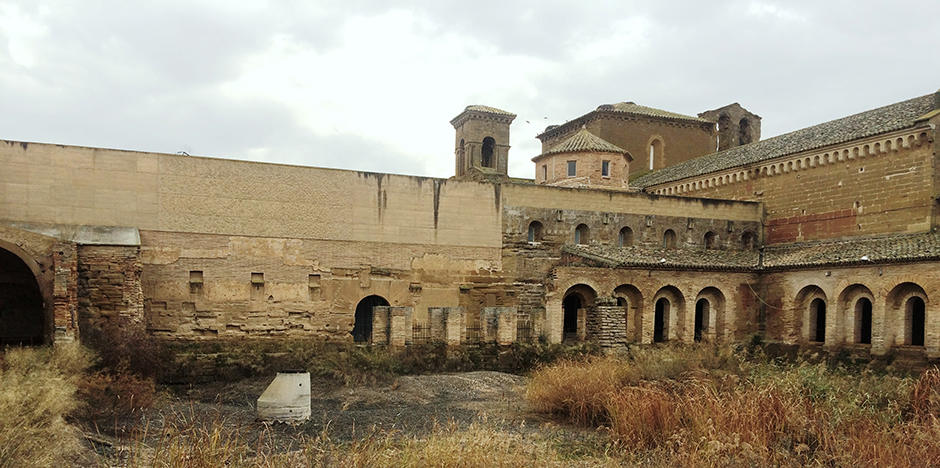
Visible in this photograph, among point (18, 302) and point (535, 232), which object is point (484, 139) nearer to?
point (535, 232)

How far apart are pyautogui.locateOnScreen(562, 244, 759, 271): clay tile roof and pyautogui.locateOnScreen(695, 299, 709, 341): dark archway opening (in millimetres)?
1523

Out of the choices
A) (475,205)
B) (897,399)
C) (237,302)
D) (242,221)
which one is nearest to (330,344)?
(237,302)

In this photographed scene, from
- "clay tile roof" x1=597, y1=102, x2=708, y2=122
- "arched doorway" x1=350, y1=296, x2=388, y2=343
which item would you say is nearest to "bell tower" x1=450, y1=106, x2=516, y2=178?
"clay tile roof" x1=597, y1=102, x2=708, y2=122

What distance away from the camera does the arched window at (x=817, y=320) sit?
67.9ft

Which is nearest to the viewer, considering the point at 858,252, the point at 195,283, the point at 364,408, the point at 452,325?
the point at 364,408

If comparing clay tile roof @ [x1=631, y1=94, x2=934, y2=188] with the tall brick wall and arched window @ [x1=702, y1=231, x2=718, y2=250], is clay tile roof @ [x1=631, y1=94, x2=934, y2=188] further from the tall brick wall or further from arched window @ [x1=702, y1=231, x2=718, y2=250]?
the tall brick wall

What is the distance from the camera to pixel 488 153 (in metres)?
34.5

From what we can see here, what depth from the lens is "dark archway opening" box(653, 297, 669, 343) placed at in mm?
21500

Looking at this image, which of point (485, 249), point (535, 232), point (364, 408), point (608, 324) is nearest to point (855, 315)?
point (608, 324)

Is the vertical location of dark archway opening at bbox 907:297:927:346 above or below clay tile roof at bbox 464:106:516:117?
below

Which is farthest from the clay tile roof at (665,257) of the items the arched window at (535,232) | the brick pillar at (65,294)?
the brick pillar at (65,294)

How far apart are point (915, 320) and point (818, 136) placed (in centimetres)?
701

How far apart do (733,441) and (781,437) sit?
1.12 meters

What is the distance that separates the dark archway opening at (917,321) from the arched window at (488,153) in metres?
20.0
